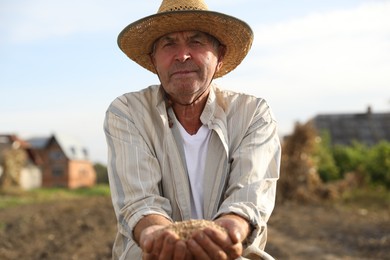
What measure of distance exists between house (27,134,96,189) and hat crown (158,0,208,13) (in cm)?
3346

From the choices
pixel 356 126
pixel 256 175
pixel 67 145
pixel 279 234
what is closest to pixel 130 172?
pixel 256 175

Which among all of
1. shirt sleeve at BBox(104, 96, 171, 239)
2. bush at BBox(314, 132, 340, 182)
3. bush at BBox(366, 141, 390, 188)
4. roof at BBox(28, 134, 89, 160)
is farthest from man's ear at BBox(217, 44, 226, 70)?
Answer: roof at BBox(28, 134, 89, 160)

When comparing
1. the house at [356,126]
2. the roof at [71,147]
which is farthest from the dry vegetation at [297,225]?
the roof at [71,147]

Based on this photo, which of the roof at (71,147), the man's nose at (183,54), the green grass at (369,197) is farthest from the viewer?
the roof at (71,147)

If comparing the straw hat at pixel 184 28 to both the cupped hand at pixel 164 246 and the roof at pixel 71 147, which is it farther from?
the roof at pixel 71 147

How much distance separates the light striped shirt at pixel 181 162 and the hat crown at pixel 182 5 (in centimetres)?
38

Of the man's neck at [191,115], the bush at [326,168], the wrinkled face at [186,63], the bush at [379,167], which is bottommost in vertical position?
the bush at [326,168]

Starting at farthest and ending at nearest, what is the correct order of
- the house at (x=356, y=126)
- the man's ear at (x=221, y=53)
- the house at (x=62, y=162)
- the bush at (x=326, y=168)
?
the house at (x=62, y=162) → the house at (x=356, y=126) → the bush at (x=326, y=168) → the man's ear at (x=221, y=53)

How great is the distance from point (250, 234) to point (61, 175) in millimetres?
34895

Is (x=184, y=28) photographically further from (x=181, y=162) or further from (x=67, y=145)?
(x=67, y=145)

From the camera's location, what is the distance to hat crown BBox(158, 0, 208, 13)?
8.71 feet

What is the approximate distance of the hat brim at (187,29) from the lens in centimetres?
261

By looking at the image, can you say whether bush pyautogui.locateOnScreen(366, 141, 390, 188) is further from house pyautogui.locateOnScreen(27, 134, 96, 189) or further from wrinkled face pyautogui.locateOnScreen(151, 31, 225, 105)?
house pyautogui.locateOnScreen(27, 134, 96, 189)

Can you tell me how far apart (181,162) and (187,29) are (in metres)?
0.60
